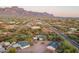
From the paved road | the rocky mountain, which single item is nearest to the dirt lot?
the paved road

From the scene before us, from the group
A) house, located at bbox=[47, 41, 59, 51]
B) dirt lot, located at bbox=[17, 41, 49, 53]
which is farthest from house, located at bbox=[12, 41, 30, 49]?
house, located at bbox=[47, 41, 59, 51]

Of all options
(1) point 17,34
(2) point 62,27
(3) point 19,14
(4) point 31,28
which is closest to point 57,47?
(2) point 62,27

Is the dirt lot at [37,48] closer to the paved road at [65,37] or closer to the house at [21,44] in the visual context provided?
the house at [21,44]

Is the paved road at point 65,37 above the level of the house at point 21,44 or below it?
above

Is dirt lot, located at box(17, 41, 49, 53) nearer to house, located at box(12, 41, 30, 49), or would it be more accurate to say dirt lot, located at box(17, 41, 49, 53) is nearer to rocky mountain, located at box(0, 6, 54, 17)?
house, located at box(12, 41, 30, 49)

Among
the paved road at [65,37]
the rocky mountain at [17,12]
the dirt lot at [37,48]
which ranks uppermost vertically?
the rocky mountain at [17,12]

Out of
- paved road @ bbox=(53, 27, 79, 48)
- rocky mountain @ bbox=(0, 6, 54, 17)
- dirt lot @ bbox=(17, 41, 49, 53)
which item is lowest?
dirt lot @ bbox=(17, 41, 49, 53)

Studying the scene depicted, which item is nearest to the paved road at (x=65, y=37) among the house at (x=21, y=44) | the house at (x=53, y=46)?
the house at (x=53, y=46)

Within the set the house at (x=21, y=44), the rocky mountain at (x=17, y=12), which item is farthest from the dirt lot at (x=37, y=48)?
the rocky mountain at (x=17, y=12)

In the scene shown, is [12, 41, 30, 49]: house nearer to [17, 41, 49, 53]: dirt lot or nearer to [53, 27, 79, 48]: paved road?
[17, 41, 49, 53]: dirt lot

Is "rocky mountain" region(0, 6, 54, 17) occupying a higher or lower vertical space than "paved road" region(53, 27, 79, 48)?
higher
